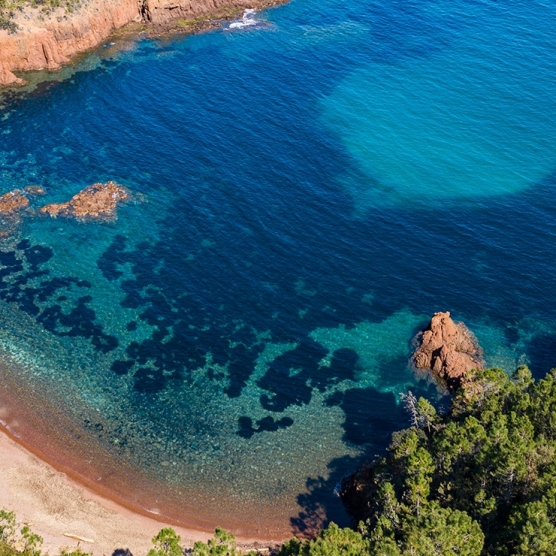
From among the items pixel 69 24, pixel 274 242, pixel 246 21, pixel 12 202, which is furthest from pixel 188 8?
pixel 274 242

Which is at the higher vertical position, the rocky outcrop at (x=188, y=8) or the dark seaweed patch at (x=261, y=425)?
the rocky outcrop at (x=188, y=8)

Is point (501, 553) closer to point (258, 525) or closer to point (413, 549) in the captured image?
point (413, 549)

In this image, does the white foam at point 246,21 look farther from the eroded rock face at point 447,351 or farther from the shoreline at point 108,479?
the shoreline at point 108,479

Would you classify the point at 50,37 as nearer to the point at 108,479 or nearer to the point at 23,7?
the point at 23,7

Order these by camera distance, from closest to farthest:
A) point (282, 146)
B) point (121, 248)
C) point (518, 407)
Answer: point (518, 407) < point (121, 248) < point (282, 146)

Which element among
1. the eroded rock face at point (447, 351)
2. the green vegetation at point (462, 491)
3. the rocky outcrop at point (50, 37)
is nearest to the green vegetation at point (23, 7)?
the rocky outcrop at point (50, 37)

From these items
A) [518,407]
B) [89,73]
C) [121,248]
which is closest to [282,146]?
[121,248]
